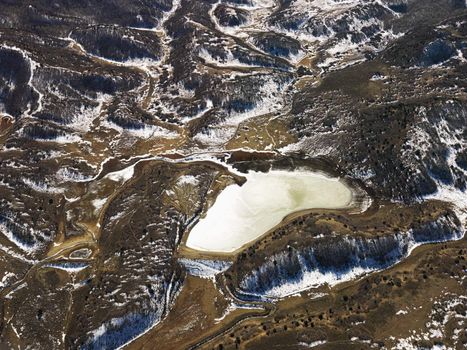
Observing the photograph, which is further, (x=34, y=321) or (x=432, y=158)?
(x=432, y=158)

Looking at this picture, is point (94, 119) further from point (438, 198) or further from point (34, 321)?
point (438, 198)

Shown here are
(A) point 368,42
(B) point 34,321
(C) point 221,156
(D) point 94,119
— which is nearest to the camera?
(B) point 34,321

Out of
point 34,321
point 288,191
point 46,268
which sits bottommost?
point 34,321

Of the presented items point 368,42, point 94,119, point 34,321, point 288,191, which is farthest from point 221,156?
point 368,42

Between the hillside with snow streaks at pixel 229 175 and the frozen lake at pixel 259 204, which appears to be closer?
the hillside with snow streaks at pixel 229 175

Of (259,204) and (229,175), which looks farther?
(229,175)

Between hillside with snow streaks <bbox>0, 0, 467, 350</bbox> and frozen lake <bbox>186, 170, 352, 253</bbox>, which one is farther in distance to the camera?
frozen lake <bbox>186, 170, 352, 253</bbox>

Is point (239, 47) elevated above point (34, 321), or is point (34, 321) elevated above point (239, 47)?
point (239, 47)

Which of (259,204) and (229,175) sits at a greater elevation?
(229,175)
